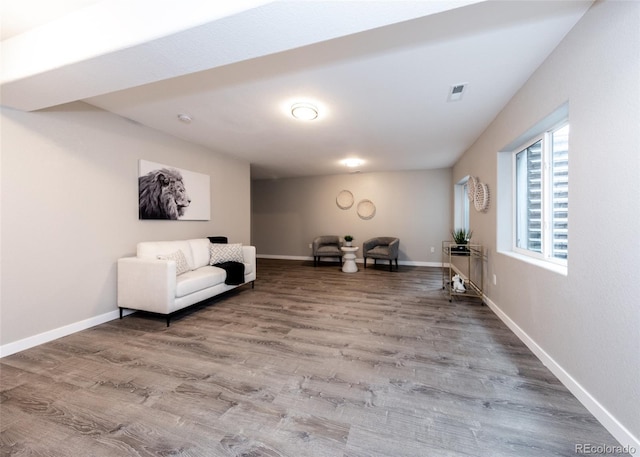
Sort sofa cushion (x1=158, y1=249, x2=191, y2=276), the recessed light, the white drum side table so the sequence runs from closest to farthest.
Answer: the recessed light < sofa cushion (x1=158, y1=249, x2=191, y2=276) < the white drum side table

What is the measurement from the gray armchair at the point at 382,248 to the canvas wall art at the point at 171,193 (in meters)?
3.57

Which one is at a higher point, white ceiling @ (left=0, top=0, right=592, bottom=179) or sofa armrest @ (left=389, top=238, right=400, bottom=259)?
white ceiling @ (left=0, top=0, right=592, bottom=179)

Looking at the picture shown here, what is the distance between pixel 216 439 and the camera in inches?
52.3

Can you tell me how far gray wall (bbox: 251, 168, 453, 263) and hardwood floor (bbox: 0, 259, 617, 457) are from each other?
3.64 m

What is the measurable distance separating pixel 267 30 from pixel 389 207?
18.6 ft

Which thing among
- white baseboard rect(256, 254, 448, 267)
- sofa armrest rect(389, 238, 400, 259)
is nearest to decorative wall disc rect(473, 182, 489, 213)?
sofa armrest rect(389, 238, 400, 259)

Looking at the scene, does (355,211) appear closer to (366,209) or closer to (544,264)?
(366,209)

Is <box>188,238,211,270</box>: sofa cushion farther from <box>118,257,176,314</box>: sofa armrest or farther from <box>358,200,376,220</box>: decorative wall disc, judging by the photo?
<box>358,200,376,220</box>: decorative wall disc

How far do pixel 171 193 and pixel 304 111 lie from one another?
2.25 metres

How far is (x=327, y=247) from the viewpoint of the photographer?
21.6 feet

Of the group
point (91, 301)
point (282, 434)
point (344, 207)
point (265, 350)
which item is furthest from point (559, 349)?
point (344, 207)

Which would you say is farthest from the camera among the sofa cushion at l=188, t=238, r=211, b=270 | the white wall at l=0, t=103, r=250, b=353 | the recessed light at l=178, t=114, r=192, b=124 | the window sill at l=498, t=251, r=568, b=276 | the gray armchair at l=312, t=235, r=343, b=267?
the gray armchair at l=312, t=235, r=343, b=267

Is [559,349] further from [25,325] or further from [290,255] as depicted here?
[290,255]

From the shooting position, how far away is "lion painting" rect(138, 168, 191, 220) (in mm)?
3293
